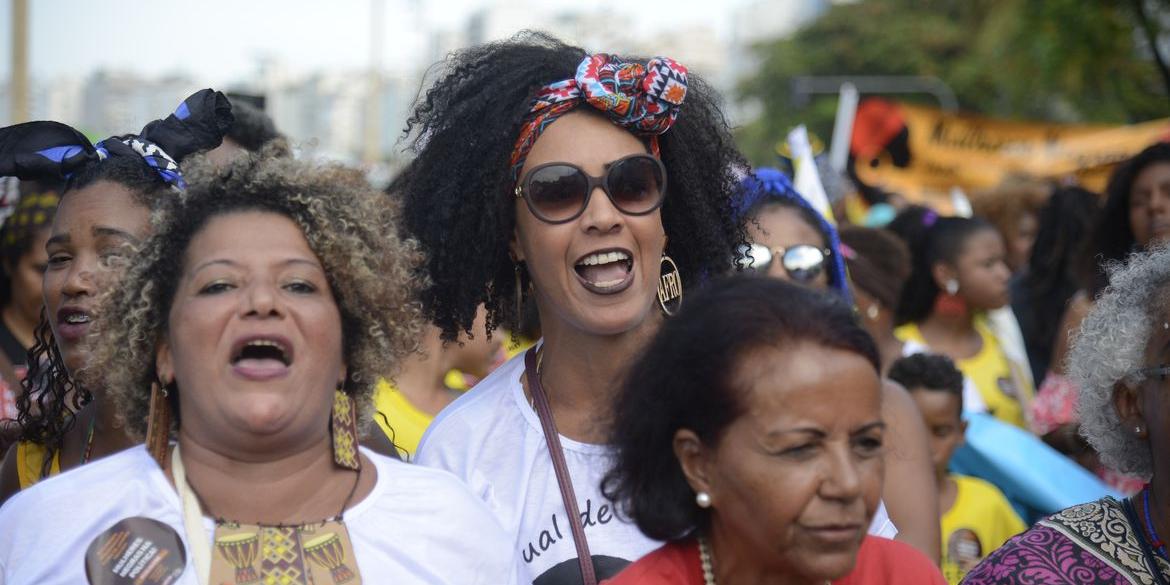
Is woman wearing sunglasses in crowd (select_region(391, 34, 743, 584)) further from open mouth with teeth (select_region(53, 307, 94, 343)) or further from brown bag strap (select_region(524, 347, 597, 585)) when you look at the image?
open mouth with teeth (select_region(53, 307, 94, 343))

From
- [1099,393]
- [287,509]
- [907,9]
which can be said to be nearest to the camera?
[287,509]

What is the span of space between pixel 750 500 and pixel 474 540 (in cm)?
62

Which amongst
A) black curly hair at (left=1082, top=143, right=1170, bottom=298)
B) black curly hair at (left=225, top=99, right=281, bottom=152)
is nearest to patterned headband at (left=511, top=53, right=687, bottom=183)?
black curly hair at (left=225, top=99, right=281, bottom=152)

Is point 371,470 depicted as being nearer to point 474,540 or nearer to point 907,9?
point 474,540

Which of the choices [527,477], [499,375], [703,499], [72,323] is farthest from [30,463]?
[703,499]

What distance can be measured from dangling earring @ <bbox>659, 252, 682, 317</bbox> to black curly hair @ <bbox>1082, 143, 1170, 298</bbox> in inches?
122

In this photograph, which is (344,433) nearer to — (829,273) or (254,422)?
(254,422)

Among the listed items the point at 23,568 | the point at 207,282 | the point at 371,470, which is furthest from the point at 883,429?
the point at 23,568

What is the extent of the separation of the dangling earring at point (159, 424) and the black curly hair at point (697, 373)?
94cm

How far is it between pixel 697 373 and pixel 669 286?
941 mm

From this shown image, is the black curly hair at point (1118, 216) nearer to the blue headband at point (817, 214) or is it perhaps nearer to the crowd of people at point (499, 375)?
the blue headband at point (817, 214)

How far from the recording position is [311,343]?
2885 millimetres

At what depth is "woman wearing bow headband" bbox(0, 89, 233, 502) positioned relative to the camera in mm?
3623

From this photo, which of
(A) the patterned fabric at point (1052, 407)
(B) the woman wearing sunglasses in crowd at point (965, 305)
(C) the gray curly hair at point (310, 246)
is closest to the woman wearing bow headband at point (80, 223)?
(C) the gray curly hair at point (310, 246)
